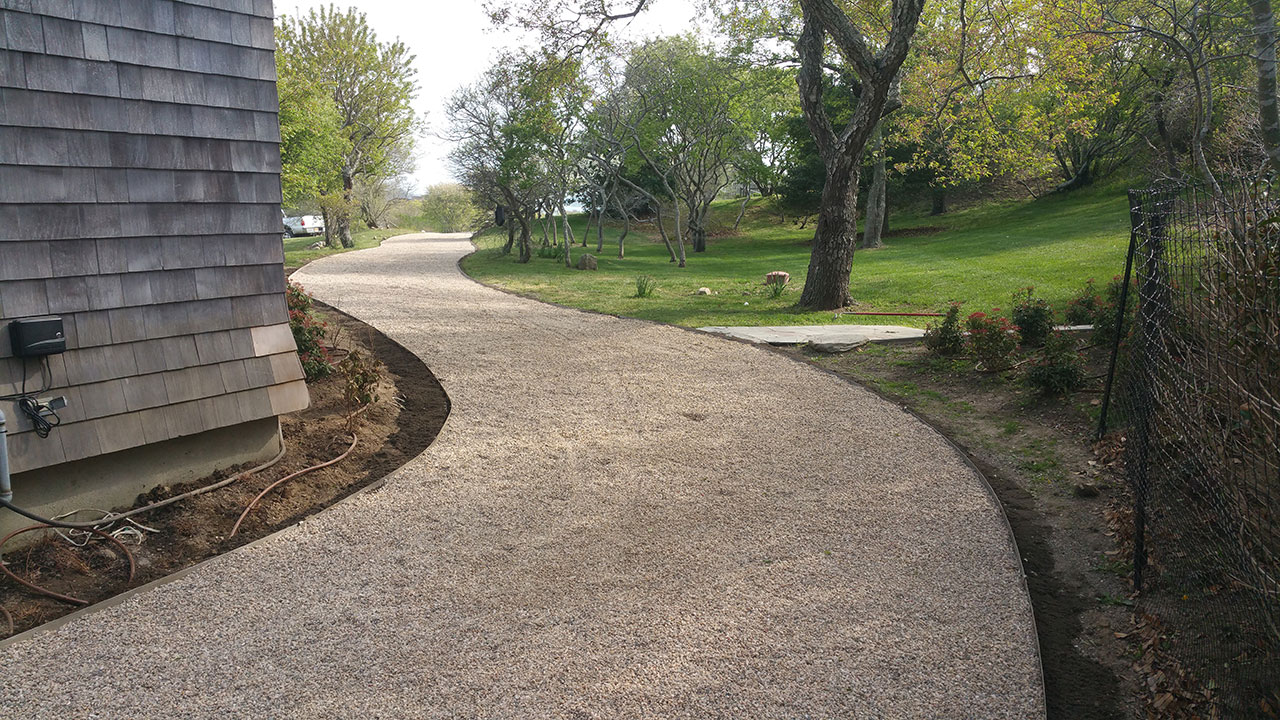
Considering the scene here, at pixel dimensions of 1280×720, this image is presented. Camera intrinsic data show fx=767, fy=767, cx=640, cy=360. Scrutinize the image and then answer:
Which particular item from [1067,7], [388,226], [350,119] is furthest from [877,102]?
[388,226]

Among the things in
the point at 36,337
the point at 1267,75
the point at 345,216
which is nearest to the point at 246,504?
the point at 36,337

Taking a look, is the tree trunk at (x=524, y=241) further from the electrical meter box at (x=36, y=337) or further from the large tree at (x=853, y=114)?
the electrical meter box at (x=36, y=337)

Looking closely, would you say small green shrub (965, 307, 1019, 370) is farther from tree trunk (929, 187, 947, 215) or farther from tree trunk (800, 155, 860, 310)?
tree trunk (929, 187, 947, 215)

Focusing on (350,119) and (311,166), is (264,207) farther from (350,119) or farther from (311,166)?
(350,119)

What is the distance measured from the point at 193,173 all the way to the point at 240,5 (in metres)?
1.11

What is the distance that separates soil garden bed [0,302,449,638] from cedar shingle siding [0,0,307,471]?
1.47ft

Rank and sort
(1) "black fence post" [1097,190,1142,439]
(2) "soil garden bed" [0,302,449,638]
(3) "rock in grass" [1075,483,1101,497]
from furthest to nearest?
(3) "rock in grass" [1075,483,1101,497]
(1) "black fence post" [1097,190,1142,439]
(2) "soil garden bed" [0,302,449,638]

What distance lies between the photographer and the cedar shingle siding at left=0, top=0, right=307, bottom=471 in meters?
3.96

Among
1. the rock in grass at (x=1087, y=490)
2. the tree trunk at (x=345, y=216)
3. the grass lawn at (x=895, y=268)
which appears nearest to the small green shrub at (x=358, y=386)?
the rock in grass at (x=1087, y=490)

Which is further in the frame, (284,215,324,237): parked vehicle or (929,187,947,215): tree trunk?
(284,215,324,237): parked vehicle

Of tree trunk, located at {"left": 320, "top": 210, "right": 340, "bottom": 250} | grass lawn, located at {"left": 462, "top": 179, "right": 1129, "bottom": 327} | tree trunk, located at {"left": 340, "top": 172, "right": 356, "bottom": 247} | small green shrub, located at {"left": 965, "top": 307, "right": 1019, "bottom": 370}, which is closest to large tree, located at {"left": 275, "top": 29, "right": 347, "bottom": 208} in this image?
tree trunk, located at {"left": 340, "top": 172, "right": 356, "bottom": 247}

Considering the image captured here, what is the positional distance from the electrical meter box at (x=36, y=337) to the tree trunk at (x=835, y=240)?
9934mm

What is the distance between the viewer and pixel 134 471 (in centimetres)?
456

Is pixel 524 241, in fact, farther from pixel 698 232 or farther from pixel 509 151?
pixel 698 232
